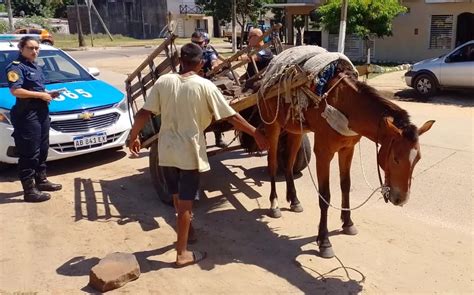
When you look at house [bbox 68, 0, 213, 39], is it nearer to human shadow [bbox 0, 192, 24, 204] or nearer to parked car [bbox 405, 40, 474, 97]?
parked car [bbox 405, 40, 474, 97]

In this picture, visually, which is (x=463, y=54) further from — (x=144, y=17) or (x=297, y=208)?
(x=144, y=17)

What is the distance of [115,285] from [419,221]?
10.0 ft

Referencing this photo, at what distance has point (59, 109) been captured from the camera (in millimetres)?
6574

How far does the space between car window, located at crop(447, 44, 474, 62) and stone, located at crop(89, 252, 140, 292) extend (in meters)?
11.8

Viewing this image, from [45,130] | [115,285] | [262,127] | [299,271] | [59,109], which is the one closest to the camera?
[115,285]

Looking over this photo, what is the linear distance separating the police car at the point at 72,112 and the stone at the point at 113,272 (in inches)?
119

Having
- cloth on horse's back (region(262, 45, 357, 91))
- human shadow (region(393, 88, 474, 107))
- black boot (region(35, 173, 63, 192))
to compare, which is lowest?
human shadow (region(393, 88, 474, 107))

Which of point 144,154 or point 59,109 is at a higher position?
point 59,109

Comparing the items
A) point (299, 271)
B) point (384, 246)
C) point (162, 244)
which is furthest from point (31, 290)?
point (384, 246)

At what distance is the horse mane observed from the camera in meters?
3.33

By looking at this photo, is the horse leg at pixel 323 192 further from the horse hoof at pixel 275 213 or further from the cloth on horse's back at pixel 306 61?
the horse hoof at pixel 275 213

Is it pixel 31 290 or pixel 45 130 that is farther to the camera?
pixel 45 130

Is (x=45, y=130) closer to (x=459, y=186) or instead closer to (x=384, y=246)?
→ (x=384, y=246)

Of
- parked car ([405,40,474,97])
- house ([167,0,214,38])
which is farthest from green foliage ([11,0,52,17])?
parked car ([405,40,474,97])
